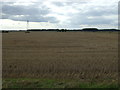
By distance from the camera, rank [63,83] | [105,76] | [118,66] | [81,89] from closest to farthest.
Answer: [81,89] → [63,83] → [105,76] → [118,66]

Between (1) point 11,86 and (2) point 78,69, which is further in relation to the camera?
(2) point 78,69

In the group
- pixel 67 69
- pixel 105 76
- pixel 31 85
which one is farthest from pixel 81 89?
pixel 67 69

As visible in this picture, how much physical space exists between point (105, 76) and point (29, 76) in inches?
128

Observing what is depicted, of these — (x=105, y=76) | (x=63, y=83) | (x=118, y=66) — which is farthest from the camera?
(x=118, y=66)

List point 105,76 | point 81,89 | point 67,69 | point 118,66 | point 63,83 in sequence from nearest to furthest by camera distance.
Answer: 1. point 81,89
2. point 63,83
3. point 105,76
4. point 67,69
5. point 118,66

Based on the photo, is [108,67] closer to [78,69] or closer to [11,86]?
[78,69]

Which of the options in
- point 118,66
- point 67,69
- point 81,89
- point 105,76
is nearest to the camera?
point 81,89

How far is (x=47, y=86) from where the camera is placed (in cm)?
652

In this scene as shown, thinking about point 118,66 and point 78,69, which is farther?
point 118,66

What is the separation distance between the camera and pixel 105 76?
26.8ft

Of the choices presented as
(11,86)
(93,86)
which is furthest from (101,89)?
(11,86)

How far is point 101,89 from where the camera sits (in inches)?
249

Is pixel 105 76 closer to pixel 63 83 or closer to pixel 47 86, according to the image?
pixel 63 83

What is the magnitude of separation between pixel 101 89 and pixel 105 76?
193 centimetres
